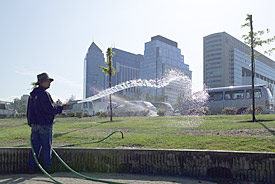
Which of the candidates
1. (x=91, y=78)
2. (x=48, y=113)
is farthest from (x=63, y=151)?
(x=91, y=78)

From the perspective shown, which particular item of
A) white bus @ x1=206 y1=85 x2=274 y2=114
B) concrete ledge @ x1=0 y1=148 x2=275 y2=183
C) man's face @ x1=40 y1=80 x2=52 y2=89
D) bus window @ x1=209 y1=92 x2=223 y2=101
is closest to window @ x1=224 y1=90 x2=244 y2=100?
white bus @ x1=206 y1=85 x2=274 y2=114

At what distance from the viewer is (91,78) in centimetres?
16038

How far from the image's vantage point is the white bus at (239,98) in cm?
2384

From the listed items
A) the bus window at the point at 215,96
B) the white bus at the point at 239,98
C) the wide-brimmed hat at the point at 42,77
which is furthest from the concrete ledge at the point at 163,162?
the bus window at the point at 215,96

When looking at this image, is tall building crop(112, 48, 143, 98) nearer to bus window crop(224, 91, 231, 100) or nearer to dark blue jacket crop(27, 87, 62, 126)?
bus window crop(224, 91, 231, 100)

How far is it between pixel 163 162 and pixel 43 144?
7.61 ft

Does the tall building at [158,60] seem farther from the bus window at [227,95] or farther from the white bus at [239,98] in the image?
the bus window at [227,95]

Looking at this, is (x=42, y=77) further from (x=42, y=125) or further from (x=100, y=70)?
(x=100, y=70)

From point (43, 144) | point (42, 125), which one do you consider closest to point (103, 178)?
point (43, 144)

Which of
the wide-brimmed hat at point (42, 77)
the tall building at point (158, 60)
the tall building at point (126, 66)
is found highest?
the tall building at point (126, 66)

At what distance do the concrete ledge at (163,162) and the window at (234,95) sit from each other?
22.0m

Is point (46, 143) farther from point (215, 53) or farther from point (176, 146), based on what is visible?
point (215, 53)

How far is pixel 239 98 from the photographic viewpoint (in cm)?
2542

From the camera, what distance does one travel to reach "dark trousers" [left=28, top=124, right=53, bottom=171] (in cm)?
528
